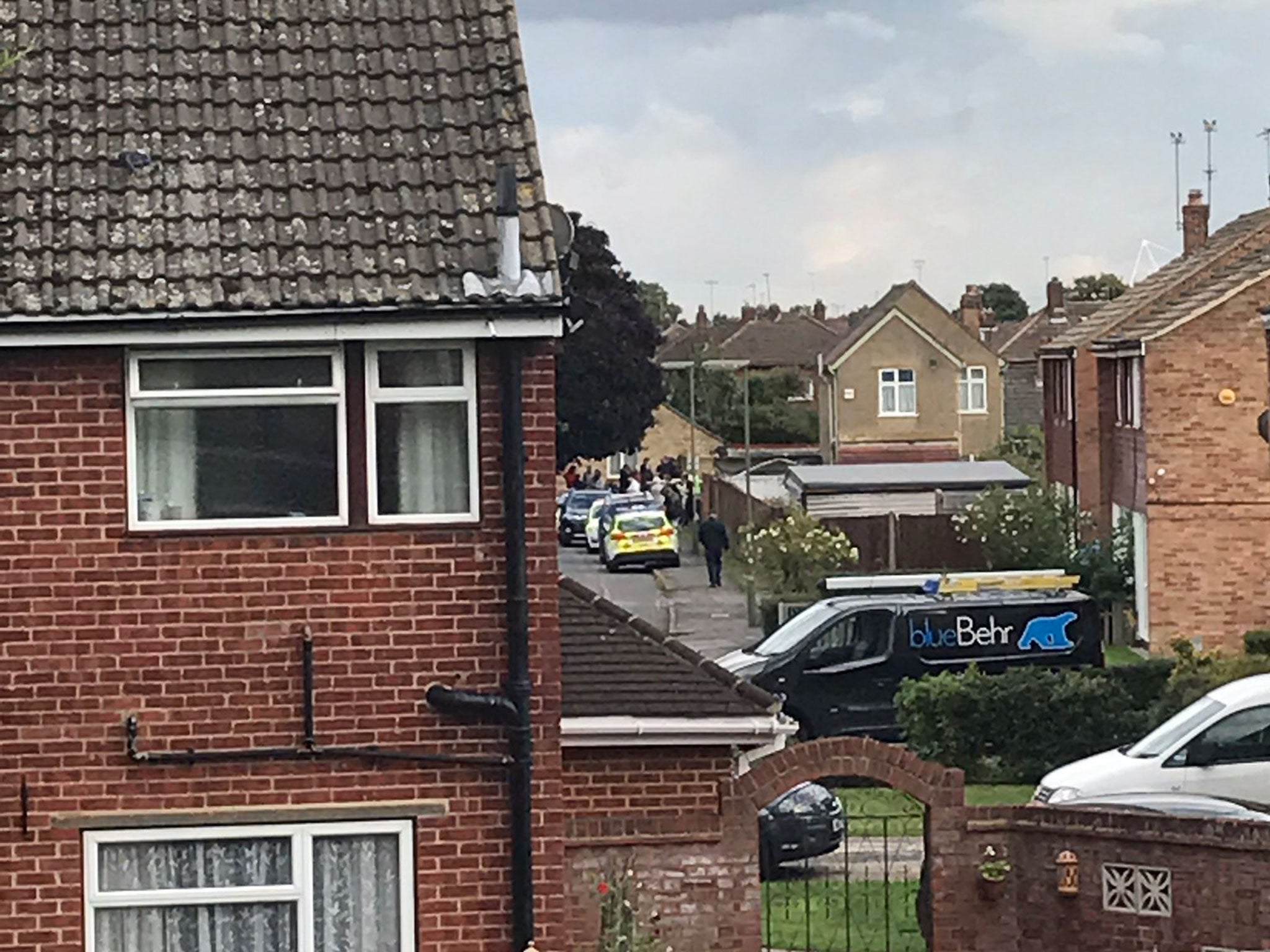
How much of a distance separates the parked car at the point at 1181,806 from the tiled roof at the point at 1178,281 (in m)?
23.1

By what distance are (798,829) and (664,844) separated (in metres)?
4.78

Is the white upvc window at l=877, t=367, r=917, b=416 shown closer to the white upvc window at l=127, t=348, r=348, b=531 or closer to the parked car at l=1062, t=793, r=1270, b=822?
the parked car at l=1062, t=793, r=1270, b=822

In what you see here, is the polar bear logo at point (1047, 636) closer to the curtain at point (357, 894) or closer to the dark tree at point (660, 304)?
the curtain at point (357, 894)

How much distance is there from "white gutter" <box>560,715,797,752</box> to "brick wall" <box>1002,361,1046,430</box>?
3208 inches

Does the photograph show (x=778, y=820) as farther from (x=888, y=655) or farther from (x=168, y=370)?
(x=168, y=370)

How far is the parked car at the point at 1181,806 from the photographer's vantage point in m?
16.5

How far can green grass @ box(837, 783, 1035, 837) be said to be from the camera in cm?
2236

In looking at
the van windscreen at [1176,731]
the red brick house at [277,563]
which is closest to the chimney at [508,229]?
the red brick house at [277,563]

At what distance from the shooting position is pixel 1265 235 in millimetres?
42750

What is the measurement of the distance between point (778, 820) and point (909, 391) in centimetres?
6592

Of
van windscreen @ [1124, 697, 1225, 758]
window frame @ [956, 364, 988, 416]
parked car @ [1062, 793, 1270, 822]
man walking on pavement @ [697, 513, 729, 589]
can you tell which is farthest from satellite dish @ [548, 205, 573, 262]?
window frame @ [956, 364, 988, 416]

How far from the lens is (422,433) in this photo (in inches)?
488

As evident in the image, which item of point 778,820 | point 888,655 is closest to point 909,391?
point 888,655

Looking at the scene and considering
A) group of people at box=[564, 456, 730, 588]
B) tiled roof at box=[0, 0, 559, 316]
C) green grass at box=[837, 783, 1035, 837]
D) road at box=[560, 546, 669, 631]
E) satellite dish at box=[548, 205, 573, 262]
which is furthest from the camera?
group of people at box=[564, 456, 730, 588]
